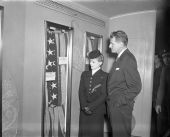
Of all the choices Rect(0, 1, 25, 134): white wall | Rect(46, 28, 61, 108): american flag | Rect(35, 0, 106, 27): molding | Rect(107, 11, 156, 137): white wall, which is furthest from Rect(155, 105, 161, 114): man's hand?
Rect(0, 1, 25, 134): white wall

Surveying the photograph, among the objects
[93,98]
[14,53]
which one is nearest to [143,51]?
[93,98]

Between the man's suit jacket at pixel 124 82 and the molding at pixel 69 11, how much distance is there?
94 cm

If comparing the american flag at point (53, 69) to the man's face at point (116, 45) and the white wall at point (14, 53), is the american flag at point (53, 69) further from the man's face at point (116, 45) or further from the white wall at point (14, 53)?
the man's face at point (116, 45)

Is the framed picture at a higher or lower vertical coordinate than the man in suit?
higher

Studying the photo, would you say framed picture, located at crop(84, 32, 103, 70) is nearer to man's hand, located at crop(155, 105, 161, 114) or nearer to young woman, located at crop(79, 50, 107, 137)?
young woman, located at crop(79, 50, 107, 137)

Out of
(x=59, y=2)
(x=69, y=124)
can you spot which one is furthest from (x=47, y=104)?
(x=59, y=2)

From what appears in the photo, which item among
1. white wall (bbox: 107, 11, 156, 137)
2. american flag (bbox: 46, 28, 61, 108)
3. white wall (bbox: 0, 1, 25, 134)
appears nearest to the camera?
white wall (bbox: 0, 1, 25, 134)

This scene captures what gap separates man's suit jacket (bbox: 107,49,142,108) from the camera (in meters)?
1.80

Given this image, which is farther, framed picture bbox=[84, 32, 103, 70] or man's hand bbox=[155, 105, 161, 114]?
framed picture bbox=[84, 32, 103, 70]

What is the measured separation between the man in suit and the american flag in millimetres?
749

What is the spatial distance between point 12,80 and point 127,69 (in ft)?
3.36

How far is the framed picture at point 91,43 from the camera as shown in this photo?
2.84 metres

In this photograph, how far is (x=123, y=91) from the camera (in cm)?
184

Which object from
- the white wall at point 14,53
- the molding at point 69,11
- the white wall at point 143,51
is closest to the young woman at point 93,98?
the molding at point 69,11
